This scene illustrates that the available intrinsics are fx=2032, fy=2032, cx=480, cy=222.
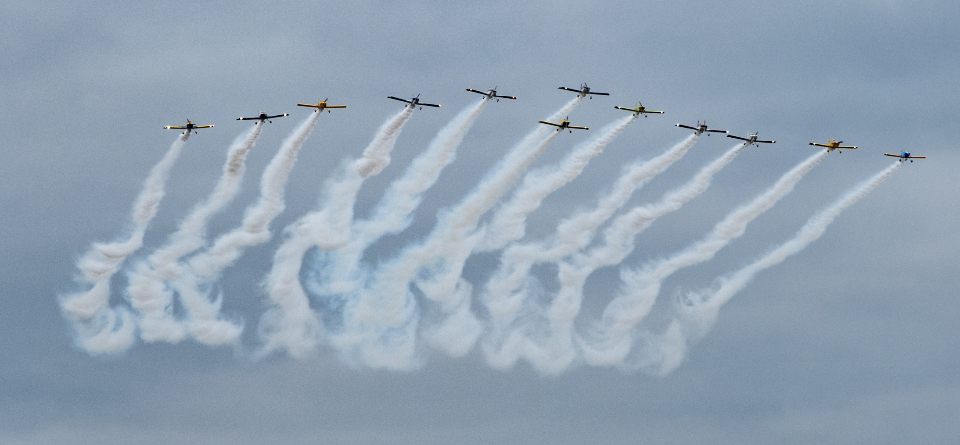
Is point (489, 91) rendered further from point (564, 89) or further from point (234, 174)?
point (234, 174)

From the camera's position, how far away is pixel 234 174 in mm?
133875

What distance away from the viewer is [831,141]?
138 metres

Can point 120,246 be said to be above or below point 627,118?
below

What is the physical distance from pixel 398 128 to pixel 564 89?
1120 cm

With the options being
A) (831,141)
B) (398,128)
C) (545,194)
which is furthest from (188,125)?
(831,141)

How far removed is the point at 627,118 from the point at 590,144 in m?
3.29

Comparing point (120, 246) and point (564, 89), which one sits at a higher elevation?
point (564, 89)

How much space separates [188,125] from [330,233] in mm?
12567

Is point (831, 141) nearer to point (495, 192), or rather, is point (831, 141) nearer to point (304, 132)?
point (495, 192)

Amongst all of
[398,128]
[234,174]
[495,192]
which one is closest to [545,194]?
[495,192]

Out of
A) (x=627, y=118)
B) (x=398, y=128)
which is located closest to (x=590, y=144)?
(x=627, y=118)

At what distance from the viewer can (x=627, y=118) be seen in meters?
136

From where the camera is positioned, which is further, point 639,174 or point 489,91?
point 639,174

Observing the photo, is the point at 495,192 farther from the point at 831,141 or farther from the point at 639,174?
the point at 831,141
